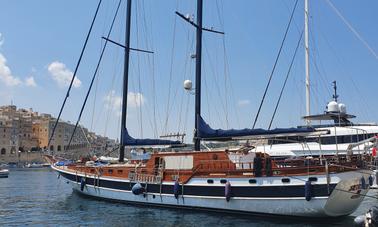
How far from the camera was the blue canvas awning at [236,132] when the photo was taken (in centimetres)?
1891

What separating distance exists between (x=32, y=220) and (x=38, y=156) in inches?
5135

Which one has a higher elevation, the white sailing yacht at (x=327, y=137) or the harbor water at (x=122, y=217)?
the white sailing yacht at (x=327, y=137)

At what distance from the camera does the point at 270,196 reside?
18.2 metres

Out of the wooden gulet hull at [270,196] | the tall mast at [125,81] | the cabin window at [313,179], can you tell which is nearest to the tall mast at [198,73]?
the wooden gulet hull at [270,196]

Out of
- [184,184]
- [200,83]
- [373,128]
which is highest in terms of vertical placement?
[200,83]

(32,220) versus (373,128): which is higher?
(373,128)

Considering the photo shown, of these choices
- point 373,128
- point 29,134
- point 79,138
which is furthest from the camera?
point 79,138

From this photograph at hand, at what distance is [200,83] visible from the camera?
23.6 m

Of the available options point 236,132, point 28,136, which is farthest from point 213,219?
point 28,136

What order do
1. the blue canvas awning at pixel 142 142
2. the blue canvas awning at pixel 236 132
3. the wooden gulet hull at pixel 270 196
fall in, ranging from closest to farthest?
1. the wooden gulet hull at pixel 270 196
2. the blue canvas awning at pixel 236 132
3. the blue canvas awning at pixel 142 142

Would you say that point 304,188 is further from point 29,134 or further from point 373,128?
point 29,134

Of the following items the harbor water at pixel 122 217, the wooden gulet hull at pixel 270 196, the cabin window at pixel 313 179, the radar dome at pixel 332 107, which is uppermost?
the radar dome at pixel 332 107

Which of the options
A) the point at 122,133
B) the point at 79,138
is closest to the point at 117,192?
the point at 122,133

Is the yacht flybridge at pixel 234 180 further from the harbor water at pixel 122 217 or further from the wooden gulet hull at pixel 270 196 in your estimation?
the harbor water at pixel 122 217
